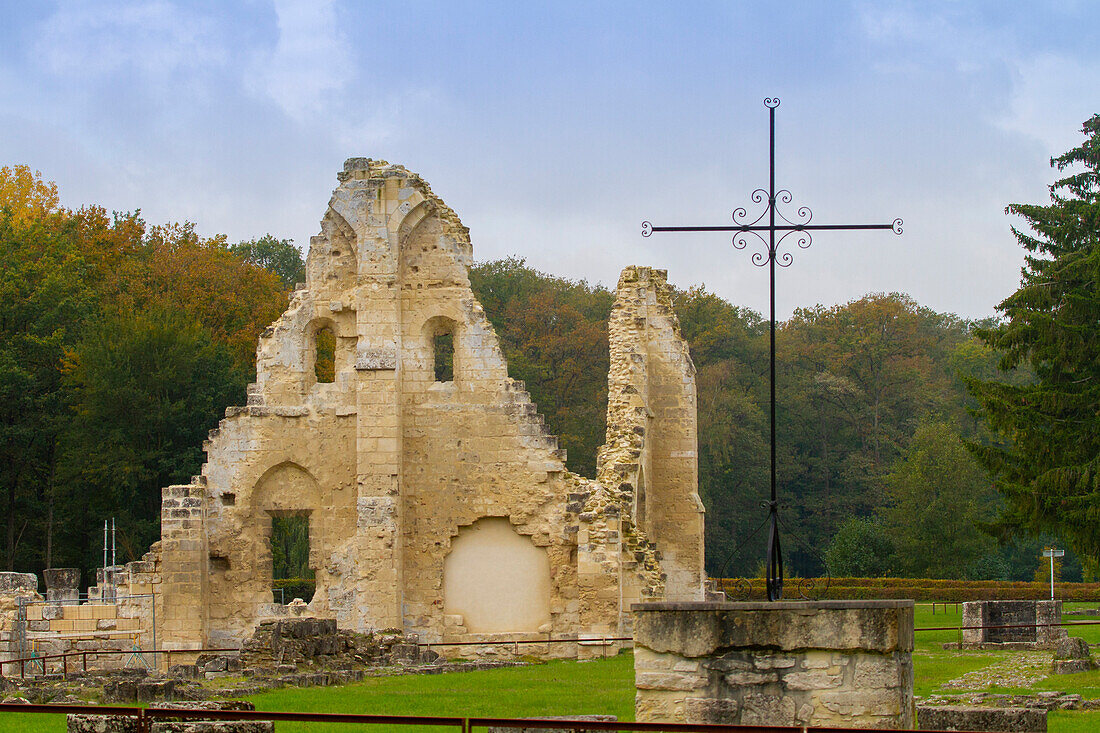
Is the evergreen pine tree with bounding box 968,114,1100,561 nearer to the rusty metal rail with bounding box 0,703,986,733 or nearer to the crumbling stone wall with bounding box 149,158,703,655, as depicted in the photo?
the crumbling stone wall with bounding box 149,158,703,655

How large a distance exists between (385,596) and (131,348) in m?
14.6

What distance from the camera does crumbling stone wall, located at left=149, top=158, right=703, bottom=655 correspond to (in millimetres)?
22984

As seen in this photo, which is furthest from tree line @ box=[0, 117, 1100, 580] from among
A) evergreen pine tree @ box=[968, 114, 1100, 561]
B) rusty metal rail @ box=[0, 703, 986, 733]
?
rusty metal rail @ box=[0, 703, 986, 733]

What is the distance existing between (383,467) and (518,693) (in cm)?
768

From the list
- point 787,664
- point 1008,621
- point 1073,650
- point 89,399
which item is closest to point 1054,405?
point 1008,621

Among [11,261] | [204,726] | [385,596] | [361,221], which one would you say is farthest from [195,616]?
[11,261]

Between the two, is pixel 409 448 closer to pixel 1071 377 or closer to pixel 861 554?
pixel 1071 377

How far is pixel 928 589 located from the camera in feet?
132

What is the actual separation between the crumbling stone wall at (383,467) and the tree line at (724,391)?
26.1ft

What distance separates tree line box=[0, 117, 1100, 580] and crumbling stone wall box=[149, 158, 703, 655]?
314 inches

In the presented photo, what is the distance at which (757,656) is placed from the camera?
951 cm

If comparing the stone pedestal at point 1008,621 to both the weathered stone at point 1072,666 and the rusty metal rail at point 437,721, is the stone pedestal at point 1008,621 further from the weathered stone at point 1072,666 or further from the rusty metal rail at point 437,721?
the rusty metal rail at point 437,721

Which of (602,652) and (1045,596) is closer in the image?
(602,652)

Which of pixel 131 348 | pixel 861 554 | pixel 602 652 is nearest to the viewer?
pixel 602 652
